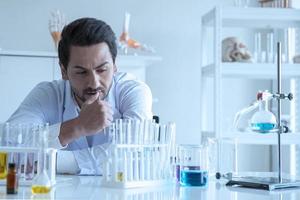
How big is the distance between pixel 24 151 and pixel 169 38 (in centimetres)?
235

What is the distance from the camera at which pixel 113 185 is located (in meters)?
1.29

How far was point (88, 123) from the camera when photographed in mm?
1636

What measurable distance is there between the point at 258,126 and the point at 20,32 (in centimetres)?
231

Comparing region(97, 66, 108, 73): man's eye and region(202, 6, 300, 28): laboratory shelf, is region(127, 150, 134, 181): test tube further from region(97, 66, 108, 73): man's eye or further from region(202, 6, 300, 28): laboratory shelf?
region(202, 6, 300, 28): laboratory shelf

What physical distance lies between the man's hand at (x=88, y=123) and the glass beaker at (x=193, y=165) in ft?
1.12

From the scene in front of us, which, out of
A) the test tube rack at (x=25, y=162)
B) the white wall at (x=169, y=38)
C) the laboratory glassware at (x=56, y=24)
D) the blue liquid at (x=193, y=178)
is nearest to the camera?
the test tube rack at (x=25, y=162)

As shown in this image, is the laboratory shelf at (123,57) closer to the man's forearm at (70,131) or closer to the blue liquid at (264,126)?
the man's forearm at (70,131)

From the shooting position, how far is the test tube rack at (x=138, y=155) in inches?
50.6

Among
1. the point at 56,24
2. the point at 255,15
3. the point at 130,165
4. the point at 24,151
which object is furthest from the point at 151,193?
the point at 56,24

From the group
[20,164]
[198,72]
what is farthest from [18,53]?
[20,164]

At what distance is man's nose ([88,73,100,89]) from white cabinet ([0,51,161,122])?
1284mm

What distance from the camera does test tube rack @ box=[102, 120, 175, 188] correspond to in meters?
1.29

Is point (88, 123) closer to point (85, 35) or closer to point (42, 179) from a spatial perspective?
point (85, 35)

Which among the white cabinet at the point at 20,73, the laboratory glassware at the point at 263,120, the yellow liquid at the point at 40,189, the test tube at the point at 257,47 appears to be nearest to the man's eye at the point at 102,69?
the laboratory glassware at the point at 263,120
